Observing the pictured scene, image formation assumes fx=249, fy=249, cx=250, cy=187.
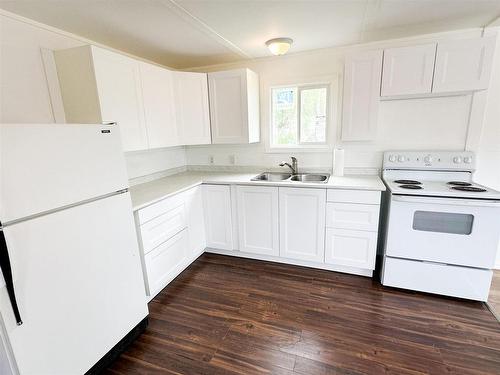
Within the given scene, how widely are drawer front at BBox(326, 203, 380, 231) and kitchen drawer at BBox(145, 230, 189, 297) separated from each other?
4.70ft

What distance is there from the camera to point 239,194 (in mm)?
2613

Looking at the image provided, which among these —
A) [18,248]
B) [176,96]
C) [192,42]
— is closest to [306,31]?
[192,42]

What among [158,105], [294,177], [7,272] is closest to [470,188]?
[294,177]

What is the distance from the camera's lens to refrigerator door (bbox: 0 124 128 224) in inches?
42.1

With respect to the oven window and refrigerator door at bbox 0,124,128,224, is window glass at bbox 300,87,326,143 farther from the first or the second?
refrigerator door at bbox 0,124,128,224

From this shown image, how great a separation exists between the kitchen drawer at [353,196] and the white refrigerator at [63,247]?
1.69m

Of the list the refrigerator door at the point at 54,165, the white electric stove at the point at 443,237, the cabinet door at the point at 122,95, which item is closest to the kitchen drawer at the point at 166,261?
the refrigerator door at the point at 54,165

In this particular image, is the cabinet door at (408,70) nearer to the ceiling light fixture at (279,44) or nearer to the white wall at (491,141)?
the white wall at (491,141)

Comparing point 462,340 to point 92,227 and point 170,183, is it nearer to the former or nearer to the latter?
point 92,227

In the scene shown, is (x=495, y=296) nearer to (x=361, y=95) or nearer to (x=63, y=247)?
(x=361, y=95)

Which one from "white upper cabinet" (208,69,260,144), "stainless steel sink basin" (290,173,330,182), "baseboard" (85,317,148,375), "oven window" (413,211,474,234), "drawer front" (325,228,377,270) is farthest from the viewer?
"stainless steel sink basin" (290,173,330,182)

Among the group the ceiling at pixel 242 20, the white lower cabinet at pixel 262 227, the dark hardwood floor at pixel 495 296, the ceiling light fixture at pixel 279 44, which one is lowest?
the dark hardwood floor at pixel 495 296

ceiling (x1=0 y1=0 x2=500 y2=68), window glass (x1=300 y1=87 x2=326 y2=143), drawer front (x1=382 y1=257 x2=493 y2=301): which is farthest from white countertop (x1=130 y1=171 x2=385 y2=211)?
ceiling (x1=0 y1=0 x2=500 y2=68)

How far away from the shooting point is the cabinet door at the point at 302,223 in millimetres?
2375
